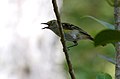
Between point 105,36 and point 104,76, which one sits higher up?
point 105,36

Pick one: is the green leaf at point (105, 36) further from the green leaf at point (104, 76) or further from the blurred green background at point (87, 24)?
the blurred green background at point (87, 24)

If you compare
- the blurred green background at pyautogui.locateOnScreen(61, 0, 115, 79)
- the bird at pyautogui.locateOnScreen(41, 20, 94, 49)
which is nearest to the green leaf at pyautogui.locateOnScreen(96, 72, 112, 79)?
the bird at pyautogui.locateOnScreen(41, 20, 94, 49)

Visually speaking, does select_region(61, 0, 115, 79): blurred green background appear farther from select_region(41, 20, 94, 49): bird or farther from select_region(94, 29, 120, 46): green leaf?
select_region(94, 29, 120, 46): green leaf

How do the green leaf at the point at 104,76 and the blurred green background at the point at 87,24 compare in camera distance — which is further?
the blurred green background at the point at 87,24

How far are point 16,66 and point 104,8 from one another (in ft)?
10.8

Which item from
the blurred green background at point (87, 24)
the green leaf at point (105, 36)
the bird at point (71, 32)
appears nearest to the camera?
the green leaf at point (105, 36)

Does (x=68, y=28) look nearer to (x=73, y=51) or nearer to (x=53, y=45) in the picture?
(x=53, y=45)

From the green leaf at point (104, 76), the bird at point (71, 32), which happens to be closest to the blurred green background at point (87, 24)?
the bird at point (71, 32)

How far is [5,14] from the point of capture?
2.69m

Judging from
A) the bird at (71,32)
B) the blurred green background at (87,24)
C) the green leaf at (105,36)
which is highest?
the green leaf at (105,36)

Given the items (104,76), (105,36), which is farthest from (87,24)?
(105,36)

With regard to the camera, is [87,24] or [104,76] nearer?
[104,76]

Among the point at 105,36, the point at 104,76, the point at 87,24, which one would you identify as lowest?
the point at 87,24

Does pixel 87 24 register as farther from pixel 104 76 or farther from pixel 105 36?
pixel 105 36
